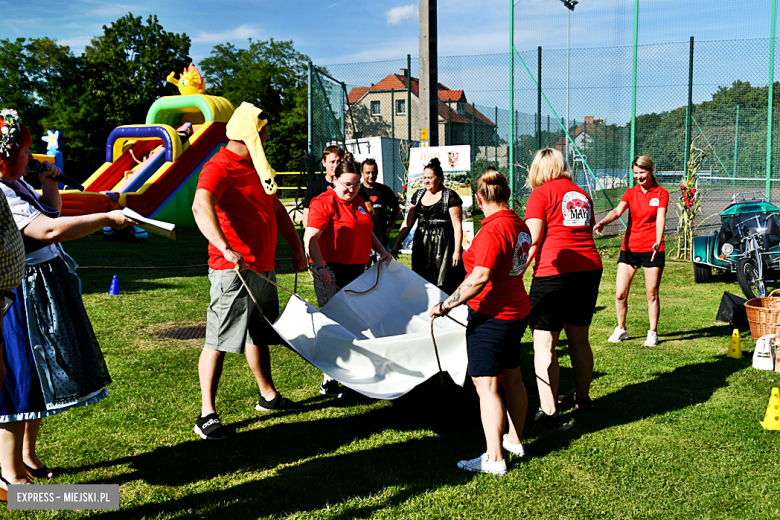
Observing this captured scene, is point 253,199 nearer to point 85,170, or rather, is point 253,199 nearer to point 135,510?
point 135,510

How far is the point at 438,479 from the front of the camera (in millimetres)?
3258

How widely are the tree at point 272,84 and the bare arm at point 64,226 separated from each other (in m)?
46.8

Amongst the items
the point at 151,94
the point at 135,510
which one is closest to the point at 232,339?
the point at 135,510

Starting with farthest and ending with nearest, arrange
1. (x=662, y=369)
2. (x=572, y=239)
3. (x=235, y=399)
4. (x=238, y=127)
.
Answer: (x=662, y=369) < (x=235, y=399) < (x=572, y=239) < (x=238, y=127)

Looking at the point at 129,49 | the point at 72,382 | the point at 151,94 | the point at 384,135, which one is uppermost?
the point at 129,49

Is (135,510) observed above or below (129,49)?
below

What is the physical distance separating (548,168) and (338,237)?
166cm

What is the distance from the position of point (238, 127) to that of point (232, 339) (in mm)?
1328

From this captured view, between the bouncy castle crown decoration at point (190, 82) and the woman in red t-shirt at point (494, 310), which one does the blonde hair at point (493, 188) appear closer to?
the woman in red t-shirt at point (494, 310)

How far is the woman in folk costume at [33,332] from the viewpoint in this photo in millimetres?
2807

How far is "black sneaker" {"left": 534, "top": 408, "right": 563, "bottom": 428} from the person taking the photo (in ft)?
13.0

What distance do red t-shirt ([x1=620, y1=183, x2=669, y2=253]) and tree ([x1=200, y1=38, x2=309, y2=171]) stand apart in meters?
44.2

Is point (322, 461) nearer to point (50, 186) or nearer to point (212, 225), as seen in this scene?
point (212, 225)

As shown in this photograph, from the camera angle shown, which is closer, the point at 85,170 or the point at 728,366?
the point at 728,366
